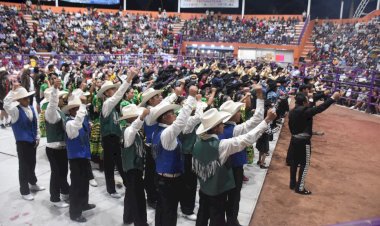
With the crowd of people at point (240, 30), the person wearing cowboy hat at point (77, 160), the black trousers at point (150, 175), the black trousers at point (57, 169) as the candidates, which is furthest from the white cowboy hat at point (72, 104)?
the crowd of people at point (240, 30)

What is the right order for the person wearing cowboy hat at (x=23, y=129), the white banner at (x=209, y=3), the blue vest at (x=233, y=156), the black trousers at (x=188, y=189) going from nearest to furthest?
the blue vest at (x=233, y=156)
the black trousers at (x=188, y=189)
the person wearing cowboy hat at (x=23, y=129)
the white banner at (x=209, y=3)

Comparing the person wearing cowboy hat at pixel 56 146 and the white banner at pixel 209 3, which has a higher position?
the white banner at pixel 209 3

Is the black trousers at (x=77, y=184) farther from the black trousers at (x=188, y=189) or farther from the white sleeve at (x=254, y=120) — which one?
the white sleeve at (x=254, y=120)

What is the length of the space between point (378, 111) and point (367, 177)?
7.48 meters

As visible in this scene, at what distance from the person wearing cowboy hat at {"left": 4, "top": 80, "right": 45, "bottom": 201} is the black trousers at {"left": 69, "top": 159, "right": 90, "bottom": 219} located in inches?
40.5

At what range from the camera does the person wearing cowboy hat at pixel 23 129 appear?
4.80 metres

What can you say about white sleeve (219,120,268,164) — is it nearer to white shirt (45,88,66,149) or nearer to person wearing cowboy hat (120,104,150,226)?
person wearing cowboy hat (120,104,150,226)

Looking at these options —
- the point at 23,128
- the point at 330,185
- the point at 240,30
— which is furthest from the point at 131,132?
the point at 240,30

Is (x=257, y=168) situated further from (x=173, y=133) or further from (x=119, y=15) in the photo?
(x=119, y=15)

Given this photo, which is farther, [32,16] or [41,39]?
[32,16]

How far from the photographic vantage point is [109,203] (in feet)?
16.5

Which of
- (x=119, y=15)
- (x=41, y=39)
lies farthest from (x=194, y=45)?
(x=41, y=39)

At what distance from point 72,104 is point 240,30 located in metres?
26.6

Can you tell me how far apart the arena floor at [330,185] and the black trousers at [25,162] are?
3424 mm
